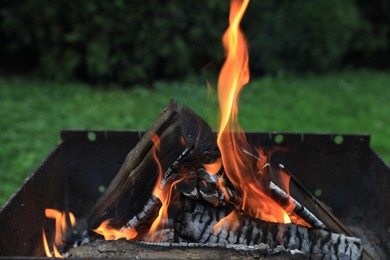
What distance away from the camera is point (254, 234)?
206 cm

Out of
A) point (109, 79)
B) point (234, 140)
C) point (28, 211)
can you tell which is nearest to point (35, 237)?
point (28, 211)

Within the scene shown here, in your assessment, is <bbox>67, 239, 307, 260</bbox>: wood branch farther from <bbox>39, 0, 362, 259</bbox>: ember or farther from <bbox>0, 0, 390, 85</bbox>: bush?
<bbox>0, 0, 390, 85</bbox>: bush

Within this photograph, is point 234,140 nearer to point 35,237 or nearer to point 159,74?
point 35,237

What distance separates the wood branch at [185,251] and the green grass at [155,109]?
2.13m

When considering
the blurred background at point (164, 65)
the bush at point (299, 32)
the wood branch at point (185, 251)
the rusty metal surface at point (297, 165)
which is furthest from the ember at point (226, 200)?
the bush at point (299, 32)

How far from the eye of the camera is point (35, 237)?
2289 mm

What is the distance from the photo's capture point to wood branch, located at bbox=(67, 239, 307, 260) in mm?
1867

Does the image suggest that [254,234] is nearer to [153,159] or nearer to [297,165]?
[153,159]

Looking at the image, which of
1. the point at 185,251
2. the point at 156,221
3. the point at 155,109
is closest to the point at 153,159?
the point at 156,221

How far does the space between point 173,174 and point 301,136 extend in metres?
0.96

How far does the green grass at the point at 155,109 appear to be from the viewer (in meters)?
4.67

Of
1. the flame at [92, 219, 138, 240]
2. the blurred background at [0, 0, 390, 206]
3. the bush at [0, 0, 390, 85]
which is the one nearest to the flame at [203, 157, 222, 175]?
the flame at [92, 219, 138, 240]

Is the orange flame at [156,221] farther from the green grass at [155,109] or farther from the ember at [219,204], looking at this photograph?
the green grass at [155,109]

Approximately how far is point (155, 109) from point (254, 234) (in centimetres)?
363
